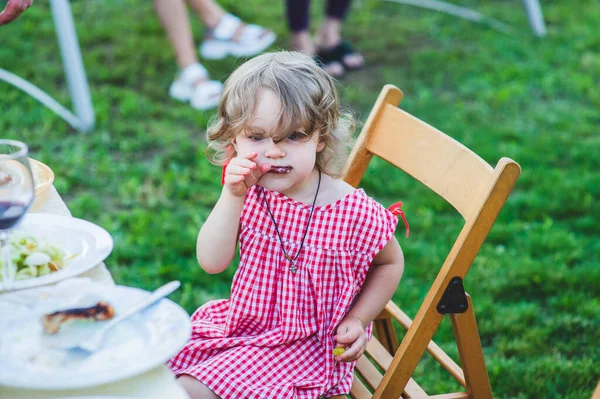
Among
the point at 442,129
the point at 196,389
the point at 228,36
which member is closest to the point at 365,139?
the point at 196,389

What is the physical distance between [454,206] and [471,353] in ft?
1.16

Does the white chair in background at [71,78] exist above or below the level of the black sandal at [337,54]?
below

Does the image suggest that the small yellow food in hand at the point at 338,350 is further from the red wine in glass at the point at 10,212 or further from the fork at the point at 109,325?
the red wine in glass at the point at 10,212

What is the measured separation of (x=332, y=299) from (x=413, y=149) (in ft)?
1.49

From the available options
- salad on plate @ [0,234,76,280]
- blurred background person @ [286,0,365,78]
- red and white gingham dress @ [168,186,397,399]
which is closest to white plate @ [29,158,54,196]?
salad on plate @ [0,234,76,280]

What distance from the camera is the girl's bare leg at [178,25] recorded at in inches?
192

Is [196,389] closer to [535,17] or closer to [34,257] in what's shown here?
[34,257]

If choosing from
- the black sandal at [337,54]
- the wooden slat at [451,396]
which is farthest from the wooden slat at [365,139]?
the black sandal at [337,54]

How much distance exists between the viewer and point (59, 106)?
4.69 meters

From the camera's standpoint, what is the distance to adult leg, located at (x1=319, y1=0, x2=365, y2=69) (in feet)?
18.3

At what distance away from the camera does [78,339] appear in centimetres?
121

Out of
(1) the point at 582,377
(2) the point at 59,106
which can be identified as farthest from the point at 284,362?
(2) the point at 59,106

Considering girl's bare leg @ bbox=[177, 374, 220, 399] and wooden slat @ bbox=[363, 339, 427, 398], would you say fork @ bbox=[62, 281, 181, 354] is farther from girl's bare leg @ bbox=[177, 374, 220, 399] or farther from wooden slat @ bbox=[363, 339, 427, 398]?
wooden slat @ bbox=[363, 339, 427, 398]

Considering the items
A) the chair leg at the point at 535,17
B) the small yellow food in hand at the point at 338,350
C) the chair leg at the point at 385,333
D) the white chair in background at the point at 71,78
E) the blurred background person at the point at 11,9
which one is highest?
the chair leg at the point at 535,17
